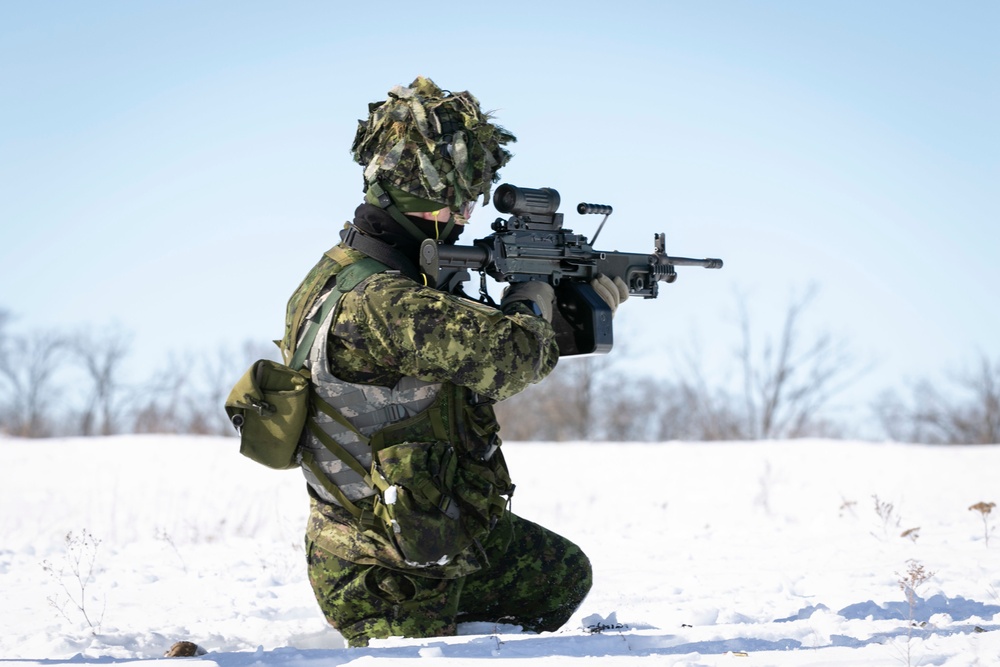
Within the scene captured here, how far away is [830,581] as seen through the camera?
6117 millimetres

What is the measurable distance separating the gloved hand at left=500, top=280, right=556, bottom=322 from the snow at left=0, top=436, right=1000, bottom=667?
1521 mm

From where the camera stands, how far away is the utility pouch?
433cm

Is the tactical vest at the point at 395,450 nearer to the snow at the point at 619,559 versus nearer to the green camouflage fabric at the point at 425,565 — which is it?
the green camouflage fabric at the point at 425,565

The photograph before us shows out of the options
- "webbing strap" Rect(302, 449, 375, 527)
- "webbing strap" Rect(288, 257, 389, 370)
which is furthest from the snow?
"webbing strap" Rect(288, 257, 389, 370)

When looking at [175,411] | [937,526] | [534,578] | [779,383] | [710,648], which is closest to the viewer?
[710,648]

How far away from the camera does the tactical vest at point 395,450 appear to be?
14.3ft

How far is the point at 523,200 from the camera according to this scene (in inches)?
203

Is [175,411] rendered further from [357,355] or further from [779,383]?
[357,355]

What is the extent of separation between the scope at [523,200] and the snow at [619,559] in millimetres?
2047

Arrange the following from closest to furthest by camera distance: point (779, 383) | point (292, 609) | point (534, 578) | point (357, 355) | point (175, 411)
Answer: point (357, 355), point (534, 578), point (292, 609), point (779, 383), point (175, 411)

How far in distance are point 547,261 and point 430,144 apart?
3.22ft

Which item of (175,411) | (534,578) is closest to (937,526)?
(534,578)

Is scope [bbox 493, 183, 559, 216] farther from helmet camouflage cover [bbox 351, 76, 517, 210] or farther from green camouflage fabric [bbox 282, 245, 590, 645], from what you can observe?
green camouflage fabric [bbox 282, 245, 590, 645]

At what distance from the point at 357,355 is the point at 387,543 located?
2.73 ft
